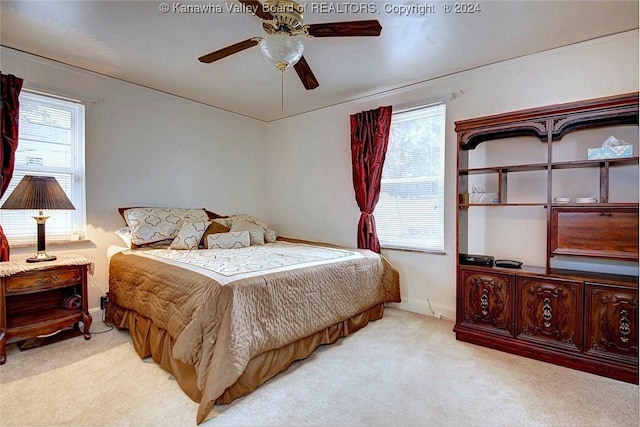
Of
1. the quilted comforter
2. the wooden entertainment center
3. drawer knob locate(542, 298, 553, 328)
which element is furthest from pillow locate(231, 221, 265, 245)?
drawer knob locate(542, 298, 553, 328)

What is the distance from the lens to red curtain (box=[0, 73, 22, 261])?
2.46 m

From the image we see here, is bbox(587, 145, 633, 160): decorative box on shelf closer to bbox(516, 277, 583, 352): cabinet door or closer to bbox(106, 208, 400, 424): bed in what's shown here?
bbox(516, 277, 583, 352): cabinet door

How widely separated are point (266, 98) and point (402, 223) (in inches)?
89.4

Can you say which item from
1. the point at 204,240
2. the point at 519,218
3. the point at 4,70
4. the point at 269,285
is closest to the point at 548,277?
the point at 519,218

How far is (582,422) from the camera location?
1604 millimetres

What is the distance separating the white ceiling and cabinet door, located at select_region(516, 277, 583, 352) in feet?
6.25

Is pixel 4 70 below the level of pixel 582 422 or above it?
above

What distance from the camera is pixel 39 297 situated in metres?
2.65

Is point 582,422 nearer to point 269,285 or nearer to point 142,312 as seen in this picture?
point 269,285

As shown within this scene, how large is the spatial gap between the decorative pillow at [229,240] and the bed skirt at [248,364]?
0.94m

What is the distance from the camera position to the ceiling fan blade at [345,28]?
1.72 meters

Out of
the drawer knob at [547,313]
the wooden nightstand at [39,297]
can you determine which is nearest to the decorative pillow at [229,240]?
the wooden nightstand at [39,297]

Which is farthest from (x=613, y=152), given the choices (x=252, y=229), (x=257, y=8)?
(x=252, y=229)

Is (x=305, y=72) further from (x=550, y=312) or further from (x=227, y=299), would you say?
(x=550, y=312)
